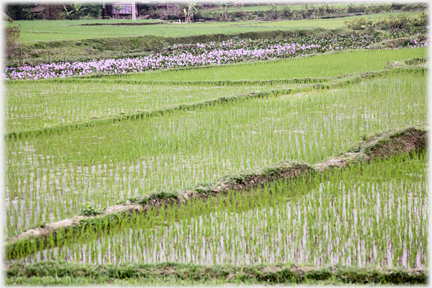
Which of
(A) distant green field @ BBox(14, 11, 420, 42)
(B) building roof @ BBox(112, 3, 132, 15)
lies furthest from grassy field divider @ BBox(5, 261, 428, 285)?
(B) building roof @ BBox(112, 3, 132, 15)

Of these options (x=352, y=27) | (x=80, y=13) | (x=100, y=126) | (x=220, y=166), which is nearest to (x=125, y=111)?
(x=100, y=126)

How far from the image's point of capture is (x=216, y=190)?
4195 mm

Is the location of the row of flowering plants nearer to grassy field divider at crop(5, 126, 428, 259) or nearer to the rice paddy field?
the rice paddy field

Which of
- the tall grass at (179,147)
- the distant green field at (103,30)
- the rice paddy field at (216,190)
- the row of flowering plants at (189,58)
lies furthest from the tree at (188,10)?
the tall grass at (179,147)

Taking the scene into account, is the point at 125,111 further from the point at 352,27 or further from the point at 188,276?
the point at 352,27

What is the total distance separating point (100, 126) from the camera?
22.8ft

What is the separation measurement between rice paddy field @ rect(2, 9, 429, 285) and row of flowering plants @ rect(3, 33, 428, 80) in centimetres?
481

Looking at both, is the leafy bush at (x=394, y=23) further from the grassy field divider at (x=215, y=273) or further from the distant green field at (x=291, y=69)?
the grassy field divider at (x=215, y=273)

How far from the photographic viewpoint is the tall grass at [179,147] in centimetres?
431

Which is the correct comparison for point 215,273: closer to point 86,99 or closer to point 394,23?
point 86,99

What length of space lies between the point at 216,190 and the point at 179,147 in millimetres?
1687

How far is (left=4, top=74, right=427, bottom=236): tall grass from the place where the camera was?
4312 mm

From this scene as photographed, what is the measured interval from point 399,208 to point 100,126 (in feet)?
14.9

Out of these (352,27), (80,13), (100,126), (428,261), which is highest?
(80,13)
